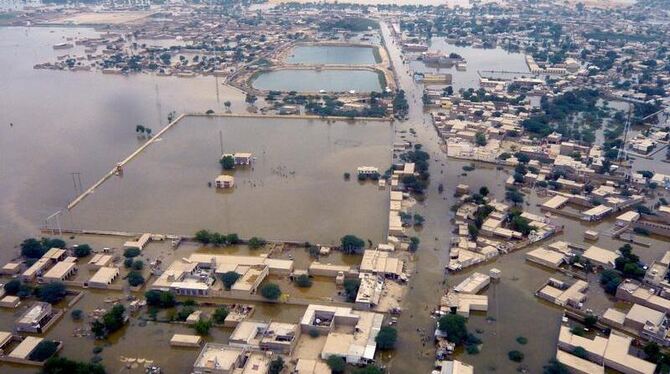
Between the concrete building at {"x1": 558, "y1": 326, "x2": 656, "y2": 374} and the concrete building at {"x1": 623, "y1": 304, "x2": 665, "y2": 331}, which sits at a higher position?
the concrete building at {"x1": 623, "y1": 304, "x2": 665, "y2": 331}

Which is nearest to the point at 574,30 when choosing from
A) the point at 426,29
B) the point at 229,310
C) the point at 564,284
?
the point at 426,29

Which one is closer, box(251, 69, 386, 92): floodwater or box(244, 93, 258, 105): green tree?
box(244, 93, 258, 105): green tree

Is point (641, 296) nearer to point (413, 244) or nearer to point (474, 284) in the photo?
point (474, 284)

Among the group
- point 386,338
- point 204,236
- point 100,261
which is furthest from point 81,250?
point 386,338

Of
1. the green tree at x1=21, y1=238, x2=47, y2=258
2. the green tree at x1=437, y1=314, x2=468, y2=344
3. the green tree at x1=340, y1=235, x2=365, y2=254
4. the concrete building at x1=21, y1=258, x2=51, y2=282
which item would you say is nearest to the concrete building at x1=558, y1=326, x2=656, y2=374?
the green tree at x1=437, y1=314, x2=468, y2=344

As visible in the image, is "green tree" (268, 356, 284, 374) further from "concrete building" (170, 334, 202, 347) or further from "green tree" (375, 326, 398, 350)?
"green tree" (375, 326, 398, 350)

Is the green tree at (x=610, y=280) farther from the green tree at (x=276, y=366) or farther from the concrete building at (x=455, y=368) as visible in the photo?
the green tree at (x=276, y=366)

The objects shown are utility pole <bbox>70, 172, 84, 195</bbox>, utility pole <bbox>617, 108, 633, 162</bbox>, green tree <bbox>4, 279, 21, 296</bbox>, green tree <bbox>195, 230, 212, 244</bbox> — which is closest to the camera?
green tree <bbox>4, 279, 21, 296</bbox>

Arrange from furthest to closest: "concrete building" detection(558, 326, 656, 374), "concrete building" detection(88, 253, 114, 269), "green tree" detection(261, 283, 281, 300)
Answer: "concrete building" detection(88, 253, 114, 269), "green tree" detection(261, 283, 281, 300), "concrete building" detection(558, 326, 656, 374)

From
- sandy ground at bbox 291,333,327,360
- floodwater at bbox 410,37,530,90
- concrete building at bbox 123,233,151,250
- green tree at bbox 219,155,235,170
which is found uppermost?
floodwater at bbox 410,37,530,90
